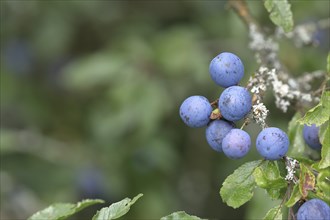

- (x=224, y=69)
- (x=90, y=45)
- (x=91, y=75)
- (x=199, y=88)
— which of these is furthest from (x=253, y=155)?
(x=224, y=69)

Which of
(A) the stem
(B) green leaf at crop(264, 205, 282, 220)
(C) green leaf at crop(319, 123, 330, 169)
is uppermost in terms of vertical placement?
(A) the stem

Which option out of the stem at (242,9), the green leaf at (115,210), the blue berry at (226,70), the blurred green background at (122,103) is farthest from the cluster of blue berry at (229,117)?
the blurred green background at (122,103)

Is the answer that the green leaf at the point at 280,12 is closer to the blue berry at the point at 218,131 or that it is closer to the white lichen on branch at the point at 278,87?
the white lichen on branch at the point at 278,87

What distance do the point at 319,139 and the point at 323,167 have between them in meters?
0.27

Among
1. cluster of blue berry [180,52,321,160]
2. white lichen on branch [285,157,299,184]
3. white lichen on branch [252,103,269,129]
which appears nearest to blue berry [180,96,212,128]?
cluster of blue berry [180,52,321,160]

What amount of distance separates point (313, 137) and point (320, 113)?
0.77 feet

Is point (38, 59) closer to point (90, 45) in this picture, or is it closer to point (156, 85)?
point (90, 45)

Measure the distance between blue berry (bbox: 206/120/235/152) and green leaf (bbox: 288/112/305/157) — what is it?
0.34 m

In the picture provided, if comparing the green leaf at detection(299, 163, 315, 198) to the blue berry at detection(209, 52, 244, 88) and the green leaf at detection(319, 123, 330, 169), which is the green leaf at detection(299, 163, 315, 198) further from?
the blue berry at detection(209, 52, 244, 88)

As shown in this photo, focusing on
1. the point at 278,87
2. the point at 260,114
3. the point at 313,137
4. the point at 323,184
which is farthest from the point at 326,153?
the point at 278,87

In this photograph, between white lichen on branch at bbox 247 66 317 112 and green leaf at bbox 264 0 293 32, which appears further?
green leaf at bbox 264 0 293 32

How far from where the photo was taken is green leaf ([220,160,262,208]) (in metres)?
1.71

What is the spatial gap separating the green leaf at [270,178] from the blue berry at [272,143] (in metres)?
0.05

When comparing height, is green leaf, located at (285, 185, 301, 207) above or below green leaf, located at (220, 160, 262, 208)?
below
